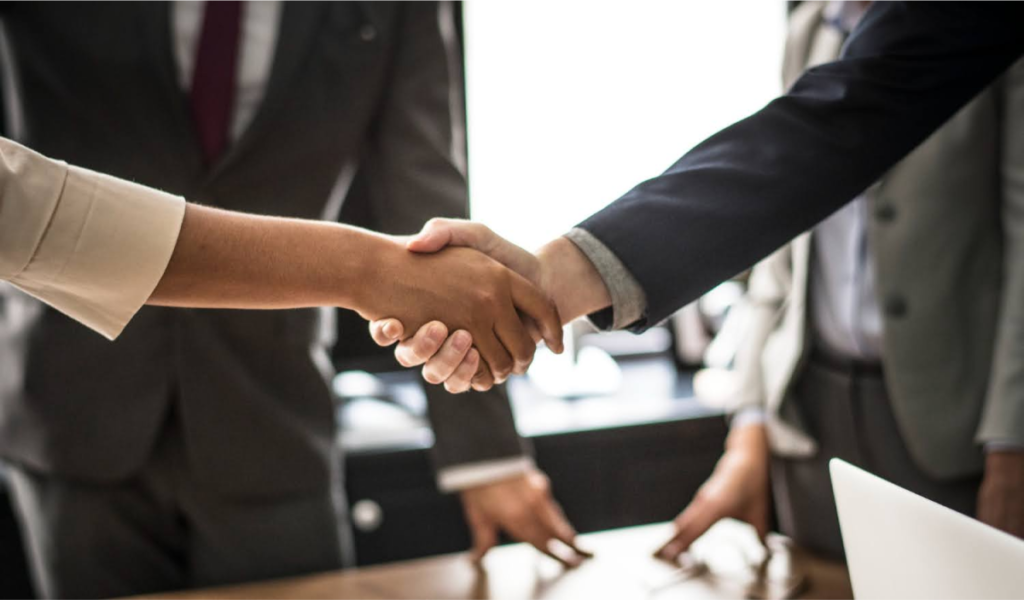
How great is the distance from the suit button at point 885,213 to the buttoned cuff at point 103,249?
949mm

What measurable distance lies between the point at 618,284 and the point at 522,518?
338 millimetres

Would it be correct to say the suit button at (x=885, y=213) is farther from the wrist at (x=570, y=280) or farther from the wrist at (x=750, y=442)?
the wrist at (x=570, y=280)

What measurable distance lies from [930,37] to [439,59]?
704mm

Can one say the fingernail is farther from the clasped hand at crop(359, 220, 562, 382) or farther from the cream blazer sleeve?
the cream blazer sleeve

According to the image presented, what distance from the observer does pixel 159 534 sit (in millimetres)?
1229

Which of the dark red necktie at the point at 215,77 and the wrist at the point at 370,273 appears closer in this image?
the wrist at the point at 370,273

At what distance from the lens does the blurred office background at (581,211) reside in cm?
191

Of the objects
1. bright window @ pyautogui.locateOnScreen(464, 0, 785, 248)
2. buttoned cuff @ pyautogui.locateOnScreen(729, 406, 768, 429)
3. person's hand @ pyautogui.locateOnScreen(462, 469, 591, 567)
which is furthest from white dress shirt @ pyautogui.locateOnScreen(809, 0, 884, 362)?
bright window @ pyautogui.locateOnScreen(464, 0, 785, 248)

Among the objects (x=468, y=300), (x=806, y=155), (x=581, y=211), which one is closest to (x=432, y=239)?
(x=468, y=300)

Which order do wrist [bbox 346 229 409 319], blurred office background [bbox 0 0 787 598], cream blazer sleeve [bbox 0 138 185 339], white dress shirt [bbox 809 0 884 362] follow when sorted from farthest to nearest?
blurred office background [bbox 0 0 787 598] → white dress shirt [bbox 809 0 884 362] → wrist [bbox 346 229 409 319] → cream blazer sleeve [bbox 0 138 185 339]

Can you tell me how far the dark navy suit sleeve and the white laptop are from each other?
416 millimetres

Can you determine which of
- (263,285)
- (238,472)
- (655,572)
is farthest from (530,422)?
(263,285)

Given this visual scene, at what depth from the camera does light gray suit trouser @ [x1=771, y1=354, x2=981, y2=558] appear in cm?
127

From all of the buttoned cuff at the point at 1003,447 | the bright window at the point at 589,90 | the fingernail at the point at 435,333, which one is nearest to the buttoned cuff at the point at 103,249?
the fingernail at the point at 435,333
